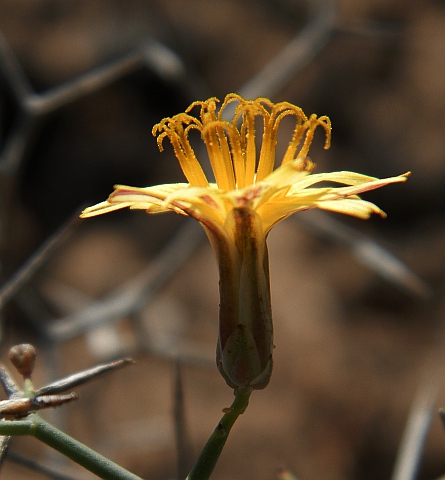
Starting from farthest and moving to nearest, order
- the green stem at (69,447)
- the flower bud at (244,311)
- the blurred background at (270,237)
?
1. the blurred background at (270,237)
2. the flower bud at (244,311)
3. the green stem at (69,447)

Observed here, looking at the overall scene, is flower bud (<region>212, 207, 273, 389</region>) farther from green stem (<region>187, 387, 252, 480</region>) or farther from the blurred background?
the blurred background

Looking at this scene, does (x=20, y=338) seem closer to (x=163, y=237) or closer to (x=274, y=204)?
(x=163, y=237)

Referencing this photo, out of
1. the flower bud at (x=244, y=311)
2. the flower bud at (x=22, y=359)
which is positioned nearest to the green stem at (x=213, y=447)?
the flower bud at (x=244, y=311)

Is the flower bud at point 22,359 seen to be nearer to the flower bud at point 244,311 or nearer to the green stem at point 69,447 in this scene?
the green stem at point 69,447

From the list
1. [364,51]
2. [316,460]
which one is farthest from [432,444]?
[364,51]

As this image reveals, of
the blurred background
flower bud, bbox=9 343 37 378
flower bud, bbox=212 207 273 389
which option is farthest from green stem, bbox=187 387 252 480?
the blurred background

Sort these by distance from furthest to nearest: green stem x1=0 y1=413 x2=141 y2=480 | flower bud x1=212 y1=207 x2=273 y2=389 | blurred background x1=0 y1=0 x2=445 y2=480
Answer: blurred background x1=0 y1=0 x2=445 y2=480 < flower bud x1=212 y1=207 x2=273 y2=389 < green stem x1=0 y1=413 x2=141 y2=480
